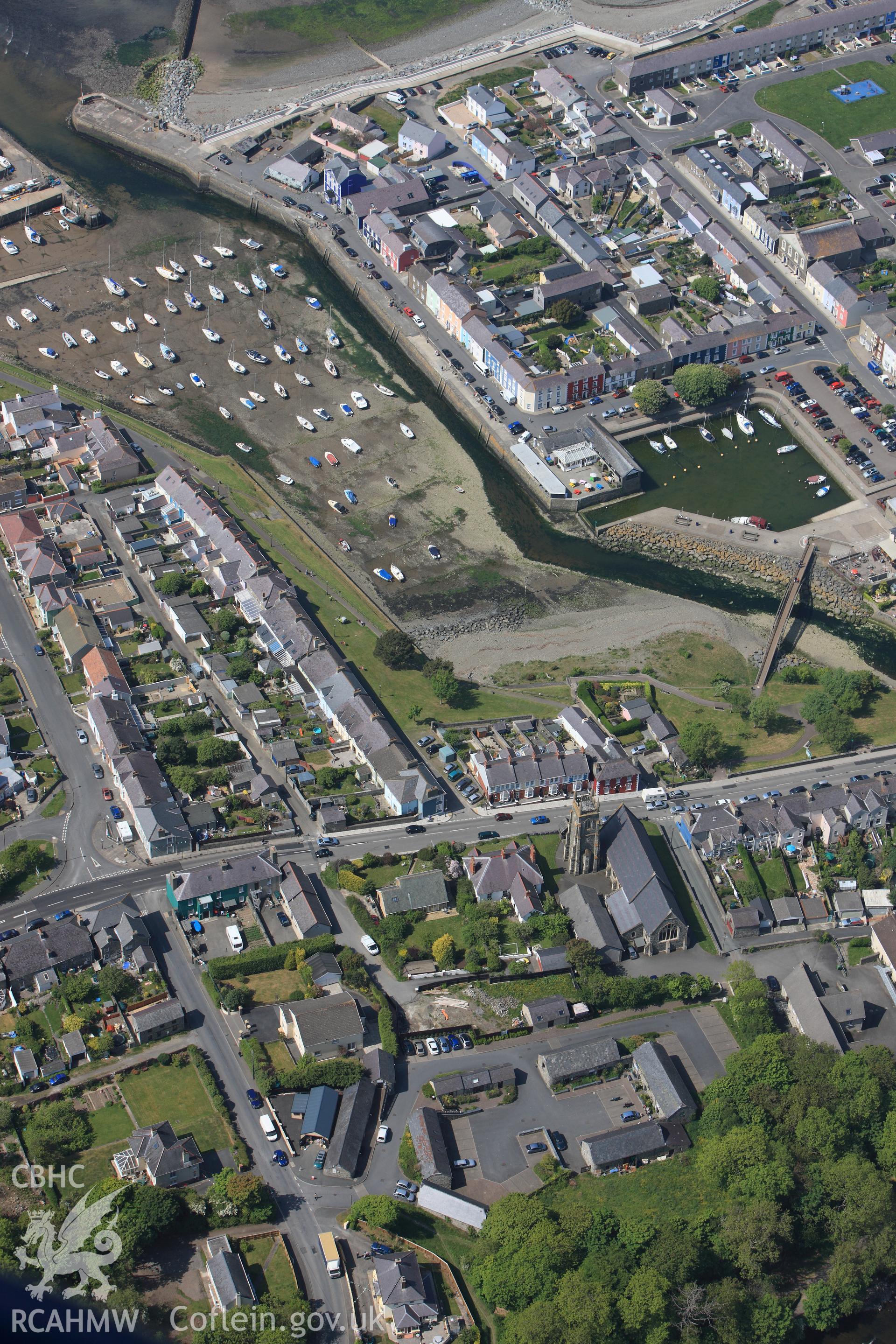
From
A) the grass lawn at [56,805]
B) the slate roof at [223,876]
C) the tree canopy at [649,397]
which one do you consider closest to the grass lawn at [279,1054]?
the slate roof at [223,876]

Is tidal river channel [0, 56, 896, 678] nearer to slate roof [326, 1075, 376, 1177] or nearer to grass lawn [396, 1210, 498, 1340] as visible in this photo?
slate roof [326, 1075, 376, 1177]

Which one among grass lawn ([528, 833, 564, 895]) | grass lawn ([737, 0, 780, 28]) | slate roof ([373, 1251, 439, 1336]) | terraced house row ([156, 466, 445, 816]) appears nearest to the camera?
slate roof ([373, 1251, 439, 1336])

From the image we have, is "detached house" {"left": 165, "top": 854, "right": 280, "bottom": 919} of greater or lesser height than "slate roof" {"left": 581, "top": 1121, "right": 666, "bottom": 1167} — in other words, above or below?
above

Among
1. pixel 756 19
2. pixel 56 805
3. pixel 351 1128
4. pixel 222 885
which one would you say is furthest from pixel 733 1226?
pixel 756 19

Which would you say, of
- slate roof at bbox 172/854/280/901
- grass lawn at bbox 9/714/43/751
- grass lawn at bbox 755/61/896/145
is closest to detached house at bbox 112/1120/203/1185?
slate roof at bbox 172/854/280/901

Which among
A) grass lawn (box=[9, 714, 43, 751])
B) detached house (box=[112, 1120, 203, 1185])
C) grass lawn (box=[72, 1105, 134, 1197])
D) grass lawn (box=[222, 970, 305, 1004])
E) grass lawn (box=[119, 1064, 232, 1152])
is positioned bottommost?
grass lawn (box=[222, 970, 305, 1004])

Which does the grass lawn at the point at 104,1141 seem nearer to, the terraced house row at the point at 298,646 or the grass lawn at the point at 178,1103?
the grass lawn at the point at 178,1103

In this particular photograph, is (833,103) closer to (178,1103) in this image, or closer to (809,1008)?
(809,1008)

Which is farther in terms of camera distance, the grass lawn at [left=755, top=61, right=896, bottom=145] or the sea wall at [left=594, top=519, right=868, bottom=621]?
the grass lawn at [left=755, top=61, right=896, bottom=145]
